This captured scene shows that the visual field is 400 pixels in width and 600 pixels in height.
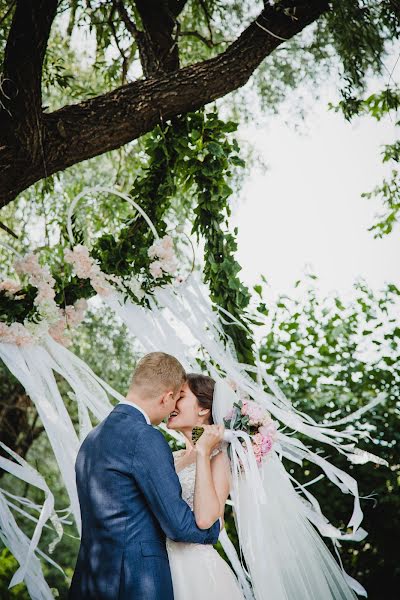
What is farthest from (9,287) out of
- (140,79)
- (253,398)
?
(253,398)

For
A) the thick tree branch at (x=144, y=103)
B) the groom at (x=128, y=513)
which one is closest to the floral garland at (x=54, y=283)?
the thick tree branch at (x=144, y=103)

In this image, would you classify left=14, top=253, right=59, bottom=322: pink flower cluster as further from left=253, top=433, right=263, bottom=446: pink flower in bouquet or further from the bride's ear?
left=253, top=433, right=263, bottom=446: pink flower in bouquet

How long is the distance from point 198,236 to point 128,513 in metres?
1.66

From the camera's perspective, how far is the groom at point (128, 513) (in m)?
2.15

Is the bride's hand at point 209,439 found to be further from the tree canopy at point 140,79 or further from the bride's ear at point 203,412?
the tree canopy at point 140,79

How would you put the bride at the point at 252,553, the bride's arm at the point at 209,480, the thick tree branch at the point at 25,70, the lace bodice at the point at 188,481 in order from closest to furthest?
the bride's arm at the point at 209,480
the bride at the point at 252,553
the lace bodice at the point at 188,481
the thick tree branch at the point at 25,70

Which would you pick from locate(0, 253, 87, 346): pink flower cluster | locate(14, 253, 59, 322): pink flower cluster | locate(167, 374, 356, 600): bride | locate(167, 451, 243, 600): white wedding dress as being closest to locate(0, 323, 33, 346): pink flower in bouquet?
locate(0, 253, 87, 346): pink flower cluster

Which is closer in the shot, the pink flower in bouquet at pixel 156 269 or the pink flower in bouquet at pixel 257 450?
the pink flower in bouquet at pixel 257 450

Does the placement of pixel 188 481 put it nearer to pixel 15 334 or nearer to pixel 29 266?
pixel 15 334

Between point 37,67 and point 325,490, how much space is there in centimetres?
399

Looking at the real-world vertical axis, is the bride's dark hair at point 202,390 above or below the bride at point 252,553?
above

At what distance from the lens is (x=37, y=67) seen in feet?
9.32

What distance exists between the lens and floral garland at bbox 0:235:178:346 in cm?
329

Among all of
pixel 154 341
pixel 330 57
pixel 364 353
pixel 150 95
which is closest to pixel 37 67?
pixel 150 95
